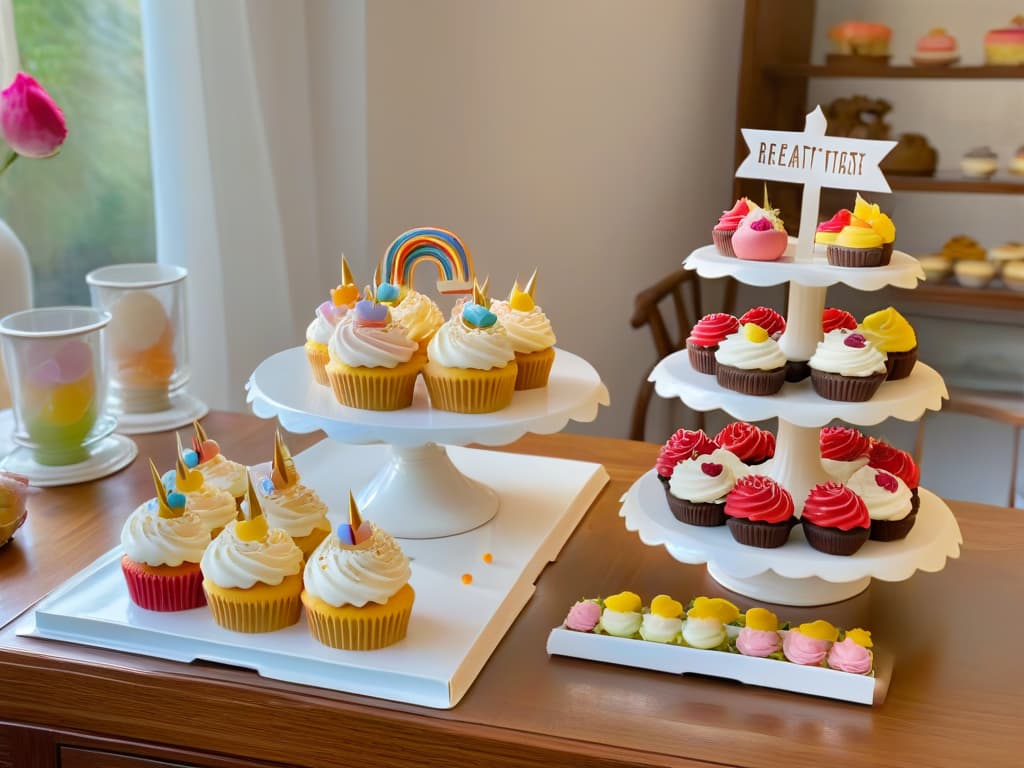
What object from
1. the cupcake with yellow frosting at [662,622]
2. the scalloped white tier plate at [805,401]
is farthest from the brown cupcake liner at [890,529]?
the cupcake with yellow frosting at [662,622]

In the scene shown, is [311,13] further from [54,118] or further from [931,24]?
[931,24]

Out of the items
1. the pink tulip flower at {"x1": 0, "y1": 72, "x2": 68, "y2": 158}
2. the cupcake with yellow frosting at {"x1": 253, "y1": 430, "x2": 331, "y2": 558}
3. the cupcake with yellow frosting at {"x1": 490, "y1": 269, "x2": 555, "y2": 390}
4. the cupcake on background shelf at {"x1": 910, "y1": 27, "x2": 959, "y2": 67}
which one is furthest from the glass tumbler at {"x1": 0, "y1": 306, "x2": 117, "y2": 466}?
the cupcake on background shelf at {"x1": 910, "y1": 27, "x2": 959, "y2": 67}

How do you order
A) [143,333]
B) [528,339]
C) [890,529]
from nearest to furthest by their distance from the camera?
[890,529] < [528,339] < [143,333]

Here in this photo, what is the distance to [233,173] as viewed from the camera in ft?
7.23

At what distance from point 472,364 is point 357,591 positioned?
1.06ft

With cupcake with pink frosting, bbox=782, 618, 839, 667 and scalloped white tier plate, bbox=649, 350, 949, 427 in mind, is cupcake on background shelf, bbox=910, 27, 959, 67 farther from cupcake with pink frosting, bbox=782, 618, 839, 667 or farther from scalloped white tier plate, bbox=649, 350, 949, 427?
cupcake with pink frosting, bbox=782, 618, 839, 667

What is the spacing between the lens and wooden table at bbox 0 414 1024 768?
99 centimetres

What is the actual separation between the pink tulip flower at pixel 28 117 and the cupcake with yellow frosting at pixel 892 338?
1.07 m

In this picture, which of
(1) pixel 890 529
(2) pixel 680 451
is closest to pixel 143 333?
(2) pixel 680 451

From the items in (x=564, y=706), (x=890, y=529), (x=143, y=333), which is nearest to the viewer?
(x=564, y=706)

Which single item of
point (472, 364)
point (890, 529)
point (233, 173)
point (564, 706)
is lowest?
point (564, 706)

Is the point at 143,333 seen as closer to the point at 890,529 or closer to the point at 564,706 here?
the point at 564,706

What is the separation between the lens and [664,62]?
305 centimetres

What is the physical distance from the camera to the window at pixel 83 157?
6.73 feet
